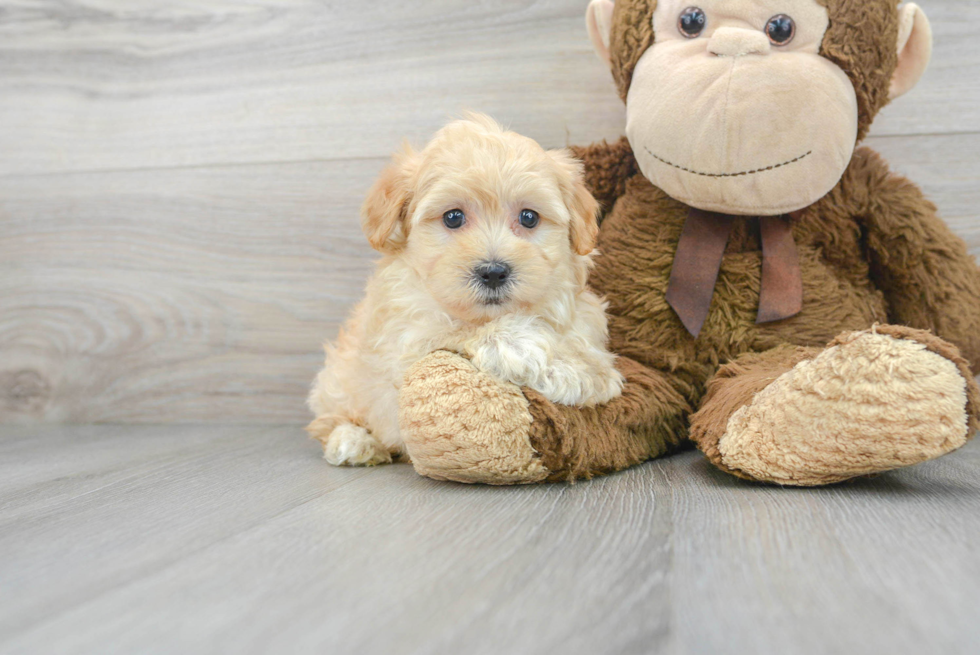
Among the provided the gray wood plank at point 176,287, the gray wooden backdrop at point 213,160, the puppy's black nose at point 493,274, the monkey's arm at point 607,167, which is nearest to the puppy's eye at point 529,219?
the puppy's black nose at point 493,274

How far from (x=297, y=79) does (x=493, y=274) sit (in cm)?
100

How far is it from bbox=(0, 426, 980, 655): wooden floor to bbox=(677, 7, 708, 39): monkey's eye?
0.70m

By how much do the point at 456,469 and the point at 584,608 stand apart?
427 millimetres

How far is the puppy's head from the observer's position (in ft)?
3.37

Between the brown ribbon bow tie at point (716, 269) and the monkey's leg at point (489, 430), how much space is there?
0.31 metres

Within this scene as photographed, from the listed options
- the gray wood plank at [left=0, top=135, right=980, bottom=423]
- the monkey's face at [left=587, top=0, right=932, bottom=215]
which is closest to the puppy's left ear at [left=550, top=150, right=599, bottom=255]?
the monkey's face at [left=587, top=0, right=932, bottom=215]

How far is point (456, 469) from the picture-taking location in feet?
3.31

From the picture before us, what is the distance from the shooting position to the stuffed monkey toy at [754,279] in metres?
0.90

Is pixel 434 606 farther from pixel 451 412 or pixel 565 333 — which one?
pixel 565 333

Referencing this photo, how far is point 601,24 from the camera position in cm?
134

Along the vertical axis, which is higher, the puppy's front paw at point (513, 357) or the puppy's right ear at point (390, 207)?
the puppy's right ear at point (390, 207)

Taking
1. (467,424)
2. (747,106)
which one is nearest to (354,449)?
(467,424)

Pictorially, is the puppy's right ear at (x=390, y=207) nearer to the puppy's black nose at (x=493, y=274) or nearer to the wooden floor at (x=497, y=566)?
the puppy's black nose at (x=493, y=274)

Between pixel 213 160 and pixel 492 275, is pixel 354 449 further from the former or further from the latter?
pixel 213 160
